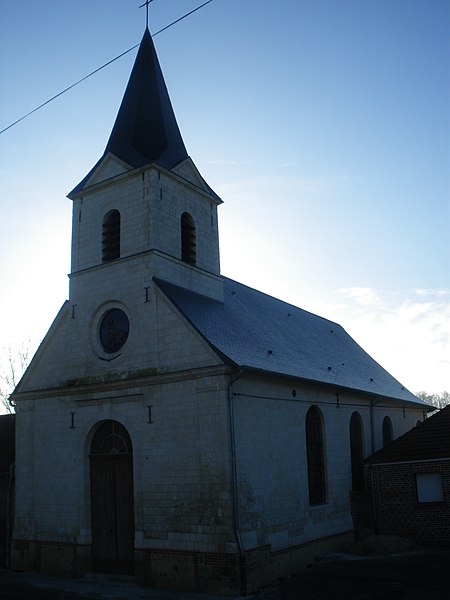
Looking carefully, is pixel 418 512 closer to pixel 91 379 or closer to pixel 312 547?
pixel 312 547

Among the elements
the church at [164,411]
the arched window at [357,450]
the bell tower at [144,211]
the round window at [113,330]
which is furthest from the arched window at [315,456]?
the round window at [113,330]

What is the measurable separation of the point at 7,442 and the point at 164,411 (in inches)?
328

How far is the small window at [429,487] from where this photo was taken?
19.4 m

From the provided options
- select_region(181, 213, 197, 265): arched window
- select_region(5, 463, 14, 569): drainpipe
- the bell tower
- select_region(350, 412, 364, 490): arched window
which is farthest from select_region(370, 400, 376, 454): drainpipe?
select_region(5, 463, 14, 569): drainpipe

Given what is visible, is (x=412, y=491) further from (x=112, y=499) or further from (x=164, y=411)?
(x=112, y=499)

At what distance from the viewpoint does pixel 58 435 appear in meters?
17.9

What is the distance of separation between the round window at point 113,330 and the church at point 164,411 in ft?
0.15

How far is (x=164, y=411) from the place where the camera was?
15.7 meters

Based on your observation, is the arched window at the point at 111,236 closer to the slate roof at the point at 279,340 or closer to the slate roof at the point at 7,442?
the slate roof at the point at 279,340

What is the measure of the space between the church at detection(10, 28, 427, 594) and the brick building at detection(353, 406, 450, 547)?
2.85 feet

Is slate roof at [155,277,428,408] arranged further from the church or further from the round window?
the round window

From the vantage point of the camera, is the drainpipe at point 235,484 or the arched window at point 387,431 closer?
the drainpipe at point 235,484

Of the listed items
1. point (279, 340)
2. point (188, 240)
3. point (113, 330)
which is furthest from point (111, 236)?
point (279, 340)

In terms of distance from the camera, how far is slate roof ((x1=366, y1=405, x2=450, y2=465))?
65.4ft
